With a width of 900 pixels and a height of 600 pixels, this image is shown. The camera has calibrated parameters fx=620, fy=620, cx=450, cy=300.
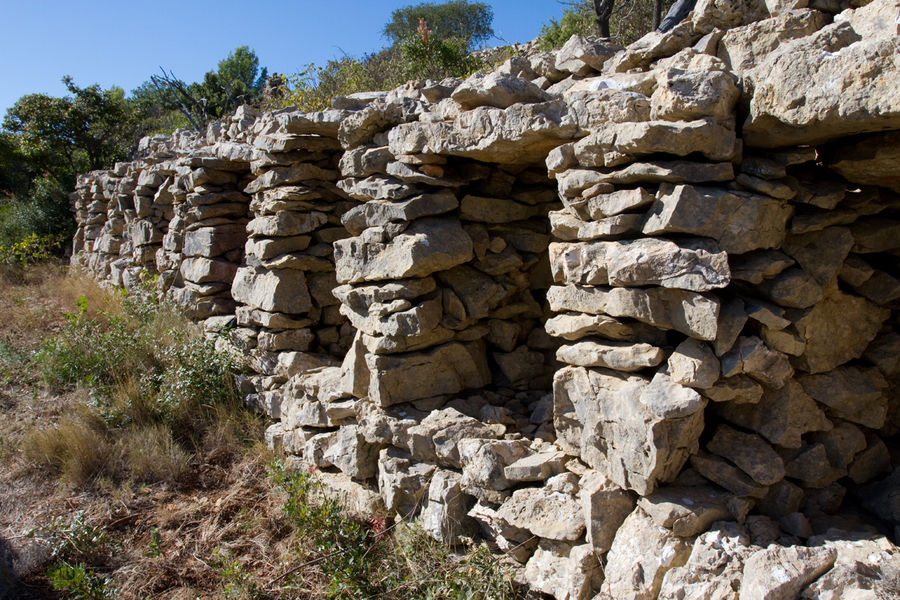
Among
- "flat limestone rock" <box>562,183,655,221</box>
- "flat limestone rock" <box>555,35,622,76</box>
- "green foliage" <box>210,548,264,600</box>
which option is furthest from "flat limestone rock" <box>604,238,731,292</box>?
"green foliage" <box>210,548,264,600</box>

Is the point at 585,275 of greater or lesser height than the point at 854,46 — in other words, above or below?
below

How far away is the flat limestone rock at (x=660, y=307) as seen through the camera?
8.25ft

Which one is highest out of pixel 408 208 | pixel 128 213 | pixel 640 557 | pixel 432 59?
pixel 432 59

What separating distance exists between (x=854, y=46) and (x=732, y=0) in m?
0.92

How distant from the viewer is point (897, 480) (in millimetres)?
2762

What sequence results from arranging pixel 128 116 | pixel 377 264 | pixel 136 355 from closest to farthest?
pixel 377 264, pixel 136 355, pixel 128 116

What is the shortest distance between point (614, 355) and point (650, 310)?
279 mm

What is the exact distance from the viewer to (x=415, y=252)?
3621 mm

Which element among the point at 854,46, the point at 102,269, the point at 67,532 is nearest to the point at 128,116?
the point at 102,269

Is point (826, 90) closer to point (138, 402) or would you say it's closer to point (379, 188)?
point (379, 188)

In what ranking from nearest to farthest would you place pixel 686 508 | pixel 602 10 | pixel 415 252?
1. pixel 686 508
2. pixel 415 252
3. pixel 602 10

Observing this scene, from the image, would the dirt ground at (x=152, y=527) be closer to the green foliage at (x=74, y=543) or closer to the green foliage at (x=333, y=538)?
the green foliage at (x=74, y=543)

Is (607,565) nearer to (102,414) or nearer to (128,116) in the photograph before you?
(102,414)

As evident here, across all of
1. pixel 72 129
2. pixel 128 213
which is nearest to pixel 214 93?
pixel 72 129
